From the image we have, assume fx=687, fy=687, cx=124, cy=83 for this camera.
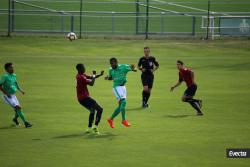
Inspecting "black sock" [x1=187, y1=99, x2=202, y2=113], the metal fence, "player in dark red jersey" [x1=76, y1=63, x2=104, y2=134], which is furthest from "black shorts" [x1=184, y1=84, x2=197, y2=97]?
the metal fence

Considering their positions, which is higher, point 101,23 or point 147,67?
point 101,23

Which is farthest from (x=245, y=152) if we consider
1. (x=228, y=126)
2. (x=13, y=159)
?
(x=13, y=159)

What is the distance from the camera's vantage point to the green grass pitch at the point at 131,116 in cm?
1861

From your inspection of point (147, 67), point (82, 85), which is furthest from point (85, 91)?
point (147, 67)

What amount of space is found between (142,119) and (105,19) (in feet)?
133

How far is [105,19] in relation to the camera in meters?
64.4

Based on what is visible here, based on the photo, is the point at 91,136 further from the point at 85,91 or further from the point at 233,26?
the point at 233,26

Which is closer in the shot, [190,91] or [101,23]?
[190,91]

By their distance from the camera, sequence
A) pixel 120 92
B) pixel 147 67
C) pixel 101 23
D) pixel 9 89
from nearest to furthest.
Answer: pixel 9 89
pixel 120 92
pixel 147 67
pixel 101 23

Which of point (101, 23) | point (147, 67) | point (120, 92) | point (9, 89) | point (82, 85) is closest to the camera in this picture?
point (82, 85)

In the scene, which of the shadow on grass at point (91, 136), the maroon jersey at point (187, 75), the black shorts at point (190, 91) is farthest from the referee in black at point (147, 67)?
the shadow on grass at point (91, 136)

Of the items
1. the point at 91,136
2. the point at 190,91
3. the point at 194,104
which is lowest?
the point at 91,136

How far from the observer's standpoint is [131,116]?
2538 cm

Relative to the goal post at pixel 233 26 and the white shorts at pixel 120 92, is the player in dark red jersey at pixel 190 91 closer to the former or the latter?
the white shorts at pixel 120 92
